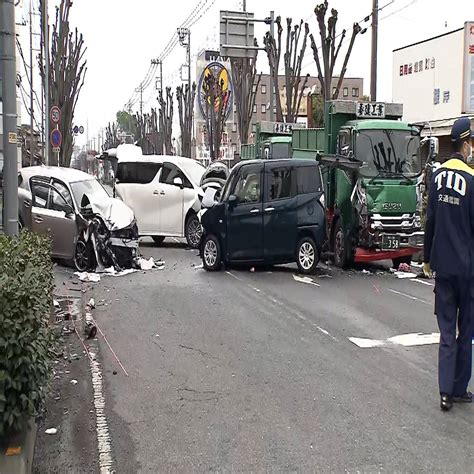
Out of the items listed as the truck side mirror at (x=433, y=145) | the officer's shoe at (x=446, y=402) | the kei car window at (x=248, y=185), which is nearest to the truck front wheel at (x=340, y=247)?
the kei car window at (x=248, y=185)

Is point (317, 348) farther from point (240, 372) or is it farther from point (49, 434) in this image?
point (49, 434)

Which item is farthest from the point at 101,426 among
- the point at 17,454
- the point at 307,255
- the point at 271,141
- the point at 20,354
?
the point at 271,141

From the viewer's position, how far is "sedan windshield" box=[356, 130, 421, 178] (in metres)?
12.9

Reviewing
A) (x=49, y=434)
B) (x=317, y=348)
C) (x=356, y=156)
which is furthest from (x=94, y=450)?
(x=356, y=156)

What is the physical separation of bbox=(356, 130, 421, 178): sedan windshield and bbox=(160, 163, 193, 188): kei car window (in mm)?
5150

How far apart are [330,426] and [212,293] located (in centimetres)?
576

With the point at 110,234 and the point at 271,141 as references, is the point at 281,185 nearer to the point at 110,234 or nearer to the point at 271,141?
the point at 110,234

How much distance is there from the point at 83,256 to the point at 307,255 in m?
4.14

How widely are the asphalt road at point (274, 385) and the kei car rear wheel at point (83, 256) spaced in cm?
192

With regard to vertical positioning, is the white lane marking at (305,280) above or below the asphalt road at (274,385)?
below

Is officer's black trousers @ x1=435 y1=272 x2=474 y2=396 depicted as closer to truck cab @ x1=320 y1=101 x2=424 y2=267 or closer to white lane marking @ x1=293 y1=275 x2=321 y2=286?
white lane marking @ x1=293 y1=275 x2=321 y2=286

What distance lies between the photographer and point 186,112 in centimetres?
4834

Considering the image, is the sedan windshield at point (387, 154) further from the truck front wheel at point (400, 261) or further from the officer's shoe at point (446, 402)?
the officer's shoe at point (446, 402)

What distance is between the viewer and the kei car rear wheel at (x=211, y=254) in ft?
42.1
